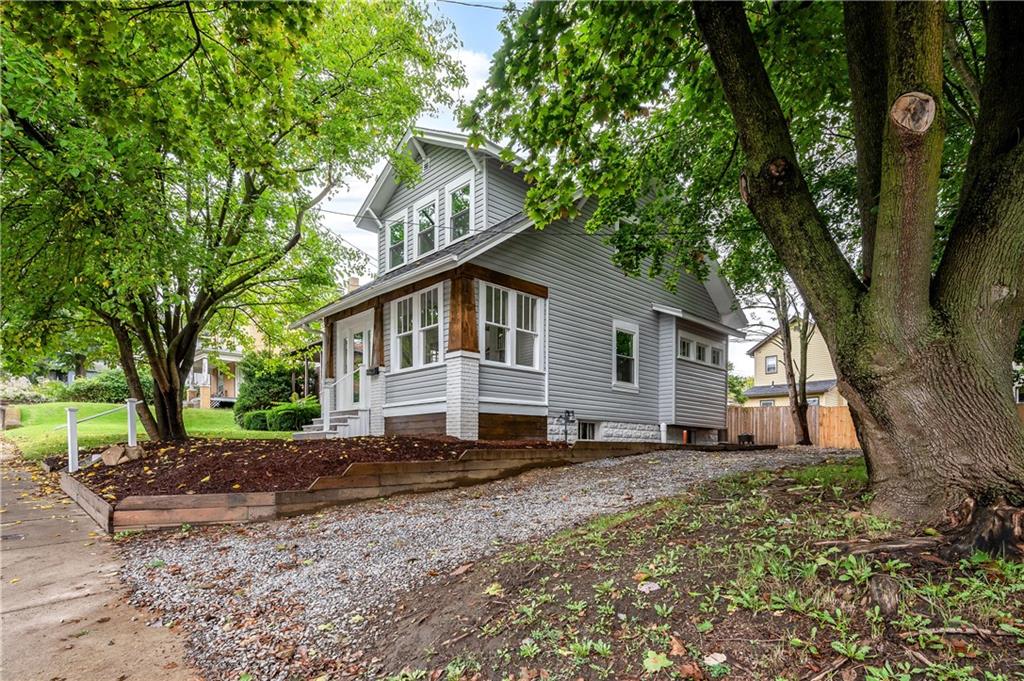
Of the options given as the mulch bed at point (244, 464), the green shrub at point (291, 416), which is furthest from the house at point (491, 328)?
the green shrub at point (291, 416)

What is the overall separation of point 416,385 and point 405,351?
98 centimetres

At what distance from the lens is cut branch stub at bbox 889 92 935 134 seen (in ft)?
9.09

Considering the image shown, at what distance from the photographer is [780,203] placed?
11.1ft

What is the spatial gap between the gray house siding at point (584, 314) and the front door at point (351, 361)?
431cm

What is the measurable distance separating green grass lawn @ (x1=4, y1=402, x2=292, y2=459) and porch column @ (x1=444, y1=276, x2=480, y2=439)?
7.51 m

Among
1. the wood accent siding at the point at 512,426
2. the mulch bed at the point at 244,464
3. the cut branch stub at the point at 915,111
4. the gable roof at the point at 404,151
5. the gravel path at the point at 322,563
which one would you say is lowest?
the gravel path at the point at 322,563

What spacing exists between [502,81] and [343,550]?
4.33m

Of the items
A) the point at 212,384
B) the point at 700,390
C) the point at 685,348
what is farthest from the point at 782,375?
the point at 212,384

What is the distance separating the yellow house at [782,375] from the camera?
92.6ft

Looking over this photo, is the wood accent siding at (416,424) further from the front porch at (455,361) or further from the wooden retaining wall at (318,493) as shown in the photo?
the wooden retaining wall at (318,493)

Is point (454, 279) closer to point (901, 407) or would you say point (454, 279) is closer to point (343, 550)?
point (343, 550)

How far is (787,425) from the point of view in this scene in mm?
18531

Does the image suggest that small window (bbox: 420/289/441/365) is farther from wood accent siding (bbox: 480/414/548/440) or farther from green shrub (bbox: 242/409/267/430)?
green shrub (bbox: 242/409/267/430)

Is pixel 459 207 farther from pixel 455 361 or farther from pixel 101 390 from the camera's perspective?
pixel 101 390
